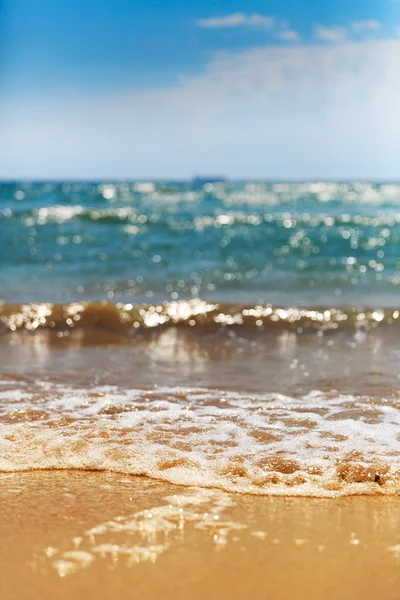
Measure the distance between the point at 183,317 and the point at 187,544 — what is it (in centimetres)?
532

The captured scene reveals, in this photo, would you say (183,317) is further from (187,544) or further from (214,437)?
(187,544)

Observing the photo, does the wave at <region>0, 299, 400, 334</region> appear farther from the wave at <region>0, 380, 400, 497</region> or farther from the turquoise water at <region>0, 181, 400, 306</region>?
the wave at <region>0, 380, 400, 497</region>

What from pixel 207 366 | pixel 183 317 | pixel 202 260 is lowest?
pixel 207 366

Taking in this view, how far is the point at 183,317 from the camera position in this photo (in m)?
7.89

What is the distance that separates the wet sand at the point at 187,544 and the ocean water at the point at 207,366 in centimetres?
22

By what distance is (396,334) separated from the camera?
23.5ft

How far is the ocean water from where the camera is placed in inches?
141

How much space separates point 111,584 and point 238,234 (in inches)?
596

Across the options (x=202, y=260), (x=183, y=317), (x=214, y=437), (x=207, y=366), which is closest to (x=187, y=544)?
(x=214, y=437)

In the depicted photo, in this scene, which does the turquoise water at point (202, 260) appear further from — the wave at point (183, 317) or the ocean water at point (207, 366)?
the wave at point (183, 317)

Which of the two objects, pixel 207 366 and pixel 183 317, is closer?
pixel 207 366

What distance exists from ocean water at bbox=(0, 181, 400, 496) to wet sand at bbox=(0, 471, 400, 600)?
222mm

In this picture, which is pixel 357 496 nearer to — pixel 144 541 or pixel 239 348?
pixel 144 541

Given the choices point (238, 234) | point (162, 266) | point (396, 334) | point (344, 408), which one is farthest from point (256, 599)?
point (238, 234)
